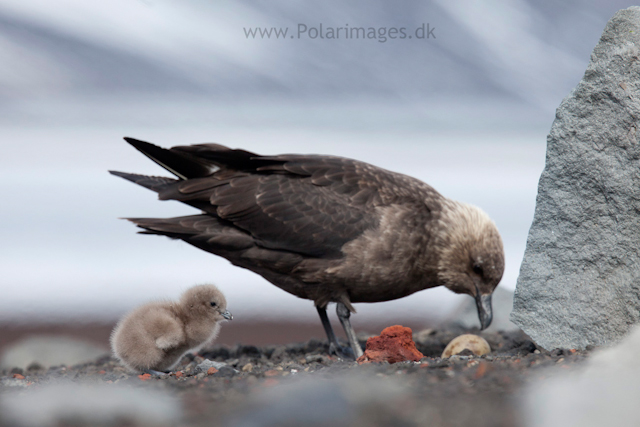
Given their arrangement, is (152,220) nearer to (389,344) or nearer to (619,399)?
(389,344)

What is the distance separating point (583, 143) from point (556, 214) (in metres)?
0.59

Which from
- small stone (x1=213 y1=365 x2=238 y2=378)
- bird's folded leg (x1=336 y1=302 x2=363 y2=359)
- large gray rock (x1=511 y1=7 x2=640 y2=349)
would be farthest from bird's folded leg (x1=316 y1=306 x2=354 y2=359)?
large gray rock (x1=511 y1=7 x2=640 y2=349)

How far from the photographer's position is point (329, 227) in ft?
18.5

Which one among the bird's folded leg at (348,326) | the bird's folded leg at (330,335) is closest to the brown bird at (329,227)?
the bird's folded leg at (348,326)

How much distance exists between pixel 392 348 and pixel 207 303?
1.67 metres

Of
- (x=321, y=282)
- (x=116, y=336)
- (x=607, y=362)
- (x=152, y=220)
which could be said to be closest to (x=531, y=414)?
(x=607, y=362)

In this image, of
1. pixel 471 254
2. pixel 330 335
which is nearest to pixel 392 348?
pixel 471 254

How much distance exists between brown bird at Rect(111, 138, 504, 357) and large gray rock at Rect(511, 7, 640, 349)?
2.98ft

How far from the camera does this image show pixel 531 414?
2.96 meters

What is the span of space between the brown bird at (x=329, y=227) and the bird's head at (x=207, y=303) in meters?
A: 0.46

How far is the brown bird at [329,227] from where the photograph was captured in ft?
18.5

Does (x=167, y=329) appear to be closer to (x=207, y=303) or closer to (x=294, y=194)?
(x=207, y=303)

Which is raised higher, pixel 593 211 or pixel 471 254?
pixel 593 211

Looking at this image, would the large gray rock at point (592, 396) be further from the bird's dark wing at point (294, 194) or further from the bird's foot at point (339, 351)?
the bird's foot at point (339, 351)
